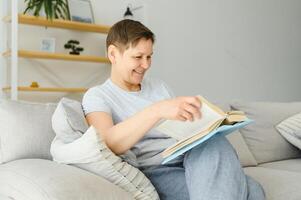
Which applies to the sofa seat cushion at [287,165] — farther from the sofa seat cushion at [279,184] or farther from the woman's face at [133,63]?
the woman's face at [133,63]

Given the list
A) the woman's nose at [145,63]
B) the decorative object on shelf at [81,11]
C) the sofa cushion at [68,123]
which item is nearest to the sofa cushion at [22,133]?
the sofa cushion at [68,123]

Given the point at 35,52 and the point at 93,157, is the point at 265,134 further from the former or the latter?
the point at 35,52

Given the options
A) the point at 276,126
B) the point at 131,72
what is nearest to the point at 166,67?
the point at 276,126

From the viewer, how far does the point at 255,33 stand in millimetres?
4512

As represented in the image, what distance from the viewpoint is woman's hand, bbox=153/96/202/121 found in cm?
101

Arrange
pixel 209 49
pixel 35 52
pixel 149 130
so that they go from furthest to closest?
pixel 209 49, pixel 35 52, pixel 149 130

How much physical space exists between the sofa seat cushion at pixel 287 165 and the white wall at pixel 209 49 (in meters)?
1.78

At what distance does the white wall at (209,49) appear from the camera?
10.6 ft

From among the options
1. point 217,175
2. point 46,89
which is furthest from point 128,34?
point 46,89

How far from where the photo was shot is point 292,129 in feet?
6.67

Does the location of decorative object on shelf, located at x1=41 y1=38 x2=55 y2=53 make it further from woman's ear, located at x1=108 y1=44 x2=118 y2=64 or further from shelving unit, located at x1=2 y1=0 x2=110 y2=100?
woman's ear, located at x1=108 y1=44 x2=118 y2=64

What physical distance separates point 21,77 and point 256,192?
2324 mm

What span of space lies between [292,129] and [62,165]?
4.37 ft


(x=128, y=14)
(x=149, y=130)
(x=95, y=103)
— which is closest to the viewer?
(x=149, y=130)
